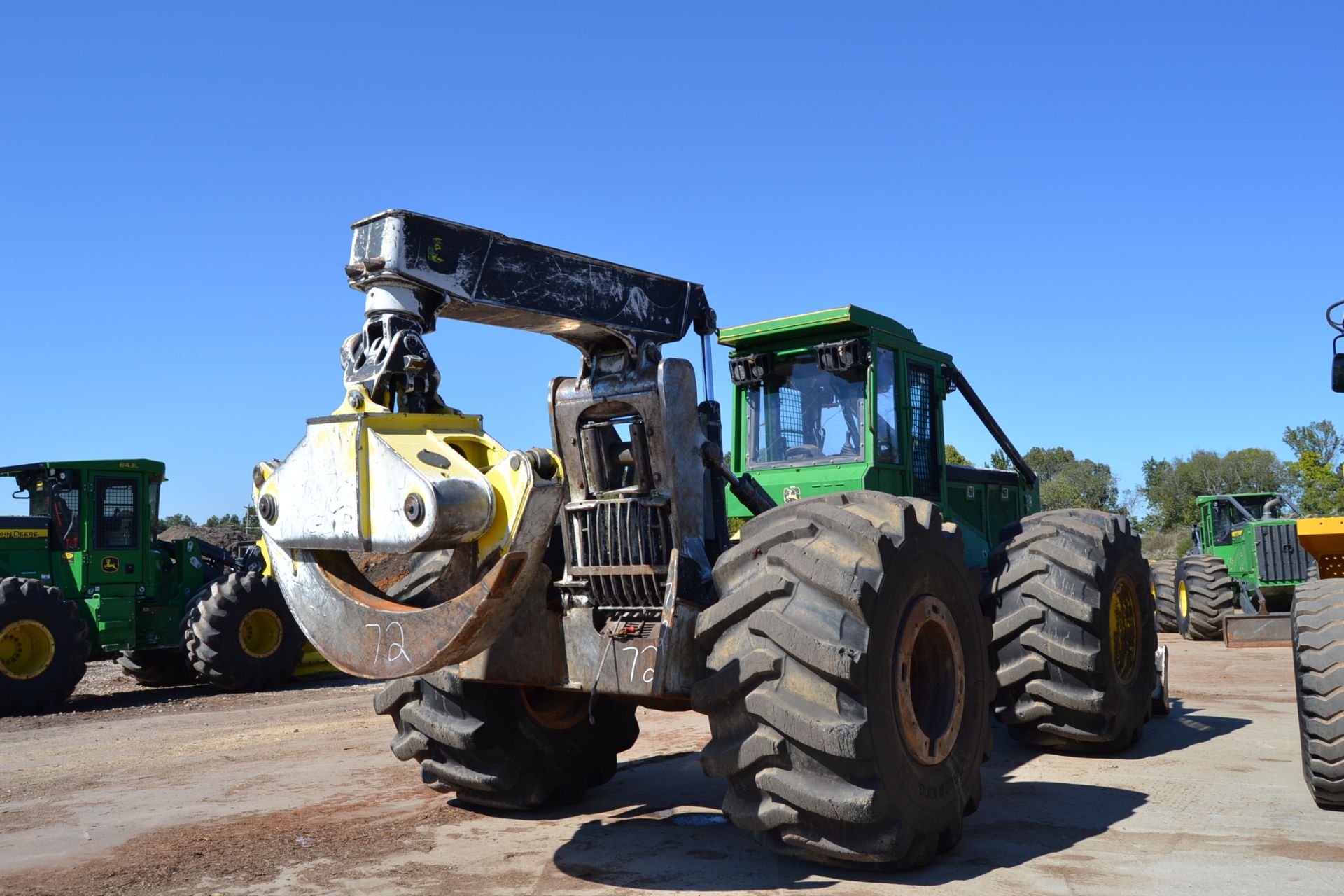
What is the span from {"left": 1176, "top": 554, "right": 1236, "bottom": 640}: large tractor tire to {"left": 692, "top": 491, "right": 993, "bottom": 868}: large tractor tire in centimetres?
→ 1453

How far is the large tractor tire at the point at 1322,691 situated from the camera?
548 centimetres

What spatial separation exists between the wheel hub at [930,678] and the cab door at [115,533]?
1276 cm

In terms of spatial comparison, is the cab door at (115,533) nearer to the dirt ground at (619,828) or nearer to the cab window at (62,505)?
the cab window at (62,505)

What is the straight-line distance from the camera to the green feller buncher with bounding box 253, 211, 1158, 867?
4594 millimetres

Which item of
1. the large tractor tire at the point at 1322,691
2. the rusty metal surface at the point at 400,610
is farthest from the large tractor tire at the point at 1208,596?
the rusty metal surface at the point at 400,610

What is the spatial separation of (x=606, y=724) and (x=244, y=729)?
5.90 m

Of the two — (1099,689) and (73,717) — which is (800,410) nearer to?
(1099,689)

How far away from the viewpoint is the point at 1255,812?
19.6 ft

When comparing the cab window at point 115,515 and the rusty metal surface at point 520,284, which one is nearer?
the rusty metal surface at point 520,284

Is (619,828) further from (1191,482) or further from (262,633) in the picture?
(1191,482)

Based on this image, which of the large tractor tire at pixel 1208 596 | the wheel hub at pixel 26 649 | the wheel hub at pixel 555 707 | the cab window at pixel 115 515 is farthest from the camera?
the large tractor tire at pixel 1208 596

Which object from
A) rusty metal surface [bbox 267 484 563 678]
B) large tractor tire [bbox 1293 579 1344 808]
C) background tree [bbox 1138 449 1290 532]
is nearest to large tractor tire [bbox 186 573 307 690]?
rusty metal surface [bbox 267 484 563 678]

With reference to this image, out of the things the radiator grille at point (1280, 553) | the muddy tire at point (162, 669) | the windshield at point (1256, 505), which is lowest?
the muddy tire at point (162, 669)

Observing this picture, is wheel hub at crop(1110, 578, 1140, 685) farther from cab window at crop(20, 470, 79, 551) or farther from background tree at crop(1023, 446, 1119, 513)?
background tree at crop(1023, 446, 1119, 513)
